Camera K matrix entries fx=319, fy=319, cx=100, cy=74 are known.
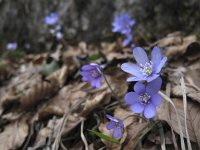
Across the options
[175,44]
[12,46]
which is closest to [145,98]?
[175,44]

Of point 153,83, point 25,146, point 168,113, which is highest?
point 153,83

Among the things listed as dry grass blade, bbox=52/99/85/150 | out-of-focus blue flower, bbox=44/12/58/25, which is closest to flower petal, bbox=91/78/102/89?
dry grass blade, bbox=52/99/85/150

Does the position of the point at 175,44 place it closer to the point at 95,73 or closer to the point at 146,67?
the point at 95,73

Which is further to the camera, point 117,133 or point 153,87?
point 117,133

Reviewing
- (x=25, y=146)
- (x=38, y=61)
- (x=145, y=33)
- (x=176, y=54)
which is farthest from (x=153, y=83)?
(x=38, y=61)

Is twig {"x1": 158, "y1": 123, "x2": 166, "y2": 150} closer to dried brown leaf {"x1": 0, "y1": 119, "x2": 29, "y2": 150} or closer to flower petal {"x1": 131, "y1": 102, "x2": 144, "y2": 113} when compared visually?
flower petal {"x1": 131, "y1": 102, "x2": 144, "y2": 113}

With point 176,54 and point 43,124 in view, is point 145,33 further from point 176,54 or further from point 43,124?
point 43,124

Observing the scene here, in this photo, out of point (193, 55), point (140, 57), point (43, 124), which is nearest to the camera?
point (140, 57)

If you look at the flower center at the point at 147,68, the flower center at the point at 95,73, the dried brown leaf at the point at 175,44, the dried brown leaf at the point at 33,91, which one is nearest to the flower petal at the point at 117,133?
the flower center at the point at 147,68
